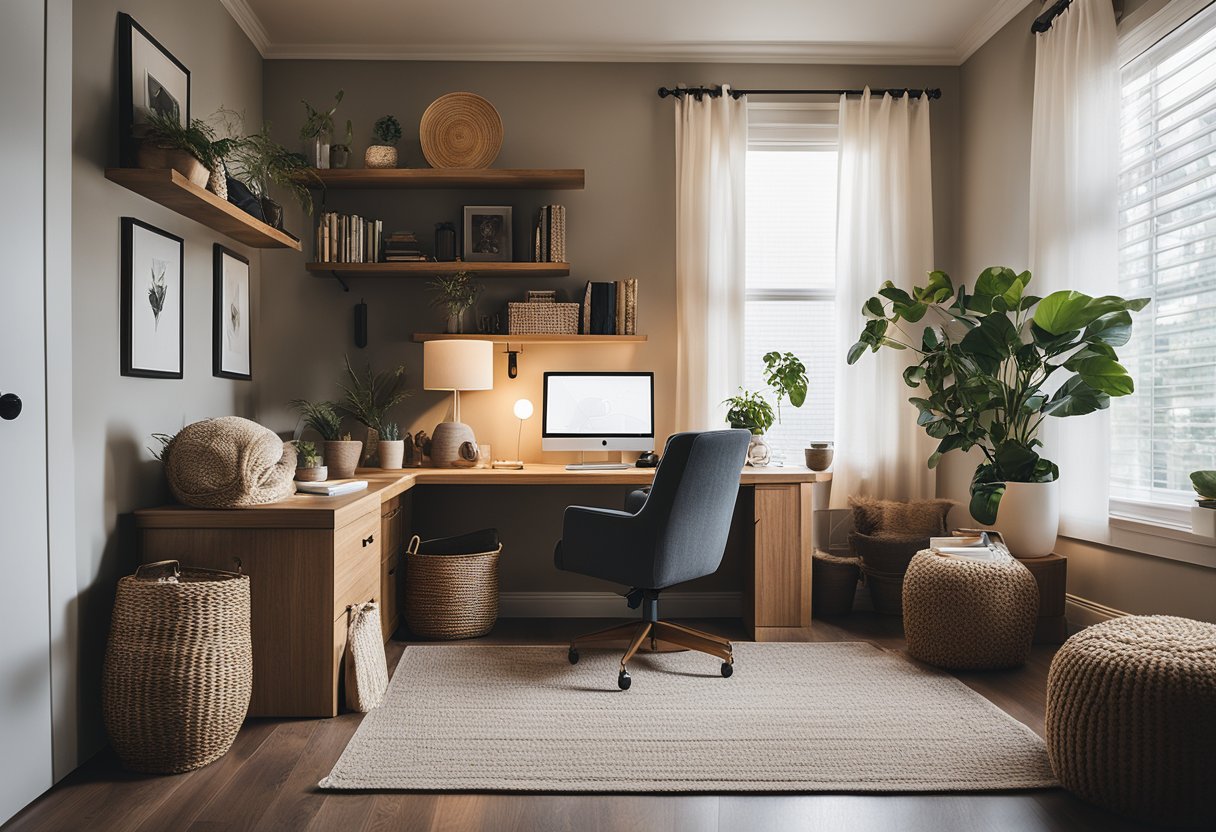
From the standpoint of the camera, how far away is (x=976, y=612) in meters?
2.94

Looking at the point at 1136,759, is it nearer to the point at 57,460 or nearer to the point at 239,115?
the point at 57,460

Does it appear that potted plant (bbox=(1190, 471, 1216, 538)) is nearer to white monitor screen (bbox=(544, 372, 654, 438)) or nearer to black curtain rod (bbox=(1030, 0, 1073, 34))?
black curtain rod (bbox=(1030, 0, 1073, 34))

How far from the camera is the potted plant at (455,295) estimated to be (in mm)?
3906

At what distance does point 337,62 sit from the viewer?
4.01 metres

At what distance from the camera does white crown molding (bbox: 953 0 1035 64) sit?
3611 millimetres

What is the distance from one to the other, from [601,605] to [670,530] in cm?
133

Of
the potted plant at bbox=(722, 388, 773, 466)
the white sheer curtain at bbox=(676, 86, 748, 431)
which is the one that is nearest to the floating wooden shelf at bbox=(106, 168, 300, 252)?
the white sheer curtain at bbox=(676, 86, 748, 431)

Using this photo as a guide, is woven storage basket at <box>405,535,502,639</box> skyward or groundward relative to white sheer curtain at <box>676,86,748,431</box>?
groundward

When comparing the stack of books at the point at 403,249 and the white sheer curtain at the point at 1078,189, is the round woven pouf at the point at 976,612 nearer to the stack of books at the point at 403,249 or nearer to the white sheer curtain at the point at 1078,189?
the white sheer curtain at the point at 1078,189

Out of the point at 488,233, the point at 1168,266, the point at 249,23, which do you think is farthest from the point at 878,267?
the point at 249,23

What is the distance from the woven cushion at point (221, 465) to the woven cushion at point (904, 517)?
2670mm

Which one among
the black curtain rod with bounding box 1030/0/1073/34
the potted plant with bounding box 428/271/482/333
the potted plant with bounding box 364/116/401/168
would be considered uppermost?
the black curtain rod with bounding box 1030/0/1073/34

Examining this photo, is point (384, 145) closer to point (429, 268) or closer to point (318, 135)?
point (318, 135)

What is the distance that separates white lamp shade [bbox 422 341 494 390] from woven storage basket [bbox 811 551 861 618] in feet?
5.94
